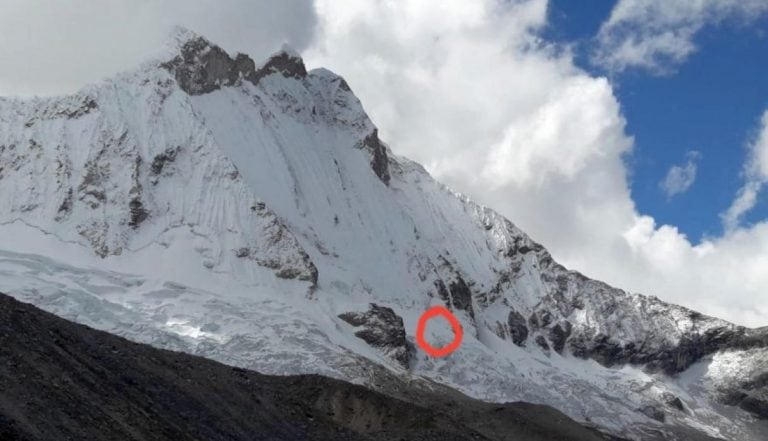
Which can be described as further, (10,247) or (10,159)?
(10,159)

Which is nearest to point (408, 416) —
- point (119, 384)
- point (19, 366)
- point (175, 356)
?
point (175, 356)

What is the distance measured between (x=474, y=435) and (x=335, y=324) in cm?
9412

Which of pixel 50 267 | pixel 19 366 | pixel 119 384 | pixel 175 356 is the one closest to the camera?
pixel 19 366

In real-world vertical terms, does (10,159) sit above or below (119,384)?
above

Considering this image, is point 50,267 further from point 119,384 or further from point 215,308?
point 119,384

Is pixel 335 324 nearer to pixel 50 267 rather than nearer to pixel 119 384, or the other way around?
pixel 50 267

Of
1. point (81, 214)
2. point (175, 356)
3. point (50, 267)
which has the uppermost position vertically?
point (81, 214)

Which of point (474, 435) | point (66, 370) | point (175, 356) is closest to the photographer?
point (66, 370)

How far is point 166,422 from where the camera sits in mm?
66062

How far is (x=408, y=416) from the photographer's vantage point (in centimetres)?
11062

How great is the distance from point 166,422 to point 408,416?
48.1 m

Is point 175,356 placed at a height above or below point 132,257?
below

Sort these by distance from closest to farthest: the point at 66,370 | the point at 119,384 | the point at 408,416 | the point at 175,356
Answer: the point at 66,370, the point at 119,384, the point at 175,356, the point at 408,416

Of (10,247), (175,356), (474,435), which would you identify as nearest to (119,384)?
(175,356)
